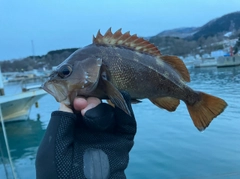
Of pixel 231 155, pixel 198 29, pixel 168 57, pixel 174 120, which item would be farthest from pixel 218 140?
pixel 198 29

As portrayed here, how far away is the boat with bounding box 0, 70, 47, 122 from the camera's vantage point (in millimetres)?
12023

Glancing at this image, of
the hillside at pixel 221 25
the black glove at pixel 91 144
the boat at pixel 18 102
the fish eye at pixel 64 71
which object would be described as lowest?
the boat at pixel 18 102

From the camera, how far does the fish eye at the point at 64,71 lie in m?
1.38

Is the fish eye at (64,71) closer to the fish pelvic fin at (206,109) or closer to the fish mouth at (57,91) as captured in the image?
the fish mouth at (57,91)

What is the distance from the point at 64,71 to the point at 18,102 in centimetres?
1277

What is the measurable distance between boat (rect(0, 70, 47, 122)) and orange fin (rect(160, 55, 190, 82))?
10909 millimetres

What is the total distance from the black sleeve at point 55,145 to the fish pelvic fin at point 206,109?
2.52 ft

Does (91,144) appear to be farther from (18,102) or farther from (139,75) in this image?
(18,102)

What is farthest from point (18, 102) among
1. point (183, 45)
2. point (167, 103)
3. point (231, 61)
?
point (183, 45)

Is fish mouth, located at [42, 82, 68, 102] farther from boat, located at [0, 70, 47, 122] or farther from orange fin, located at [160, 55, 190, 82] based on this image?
boat, located at [0, 70, 47, 122]

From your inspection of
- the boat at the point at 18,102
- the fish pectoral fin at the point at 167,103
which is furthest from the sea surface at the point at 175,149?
the fish pectoral fin at the point at 167,103

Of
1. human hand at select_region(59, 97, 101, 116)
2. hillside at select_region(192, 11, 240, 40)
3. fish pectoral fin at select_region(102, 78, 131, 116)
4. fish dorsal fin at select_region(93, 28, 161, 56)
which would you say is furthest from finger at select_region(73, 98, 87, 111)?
hillside at select_region(192, 11, 240, 40)

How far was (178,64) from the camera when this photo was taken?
1705 millimetres

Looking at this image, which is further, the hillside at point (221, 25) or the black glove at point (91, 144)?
the hillside at point (221, 25)
